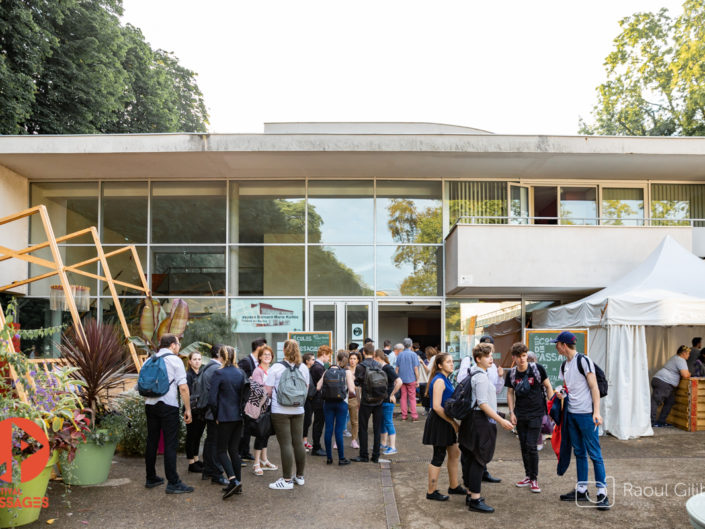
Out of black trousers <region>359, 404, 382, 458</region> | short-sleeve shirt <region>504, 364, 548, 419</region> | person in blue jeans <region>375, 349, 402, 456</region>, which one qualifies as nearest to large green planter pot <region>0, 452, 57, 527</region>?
black trousers <region>359, 404, 382, 458</region>

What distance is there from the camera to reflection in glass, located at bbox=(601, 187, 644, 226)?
1596cm

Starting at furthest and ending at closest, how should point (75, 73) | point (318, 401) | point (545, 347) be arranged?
1. point (75, 73)
2. point (545, 347)
3. point (318, 401)

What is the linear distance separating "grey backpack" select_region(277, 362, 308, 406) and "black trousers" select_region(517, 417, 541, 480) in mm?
2584

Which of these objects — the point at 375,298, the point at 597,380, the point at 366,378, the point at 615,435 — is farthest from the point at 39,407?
the point at 375,298

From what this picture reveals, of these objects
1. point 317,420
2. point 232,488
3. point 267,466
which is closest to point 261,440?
point 267,466

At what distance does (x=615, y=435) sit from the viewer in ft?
33.9

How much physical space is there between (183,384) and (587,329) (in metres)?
7.66

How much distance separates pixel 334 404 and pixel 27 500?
3893 mm

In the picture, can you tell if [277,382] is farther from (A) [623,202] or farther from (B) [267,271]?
(A) [623,202]

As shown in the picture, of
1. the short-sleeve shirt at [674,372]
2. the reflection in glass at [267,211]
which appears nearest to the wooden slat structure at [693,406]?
the short-sleeve shirt at [674,372]

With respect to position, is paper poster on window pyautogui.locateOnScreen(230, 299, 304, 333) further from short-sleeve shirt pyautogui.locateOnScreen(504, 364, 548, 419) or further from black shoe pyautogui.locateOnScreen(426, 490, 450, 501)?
black shoe pyautogui.locateOnScreen(426, 490, 450, 501)

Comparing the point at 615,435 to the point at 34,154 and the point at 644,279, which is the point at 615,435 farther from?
the point at 34,154

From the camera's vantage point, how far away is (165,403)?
6691 mm

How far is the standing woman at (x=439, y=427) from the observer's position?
20.7 ft
